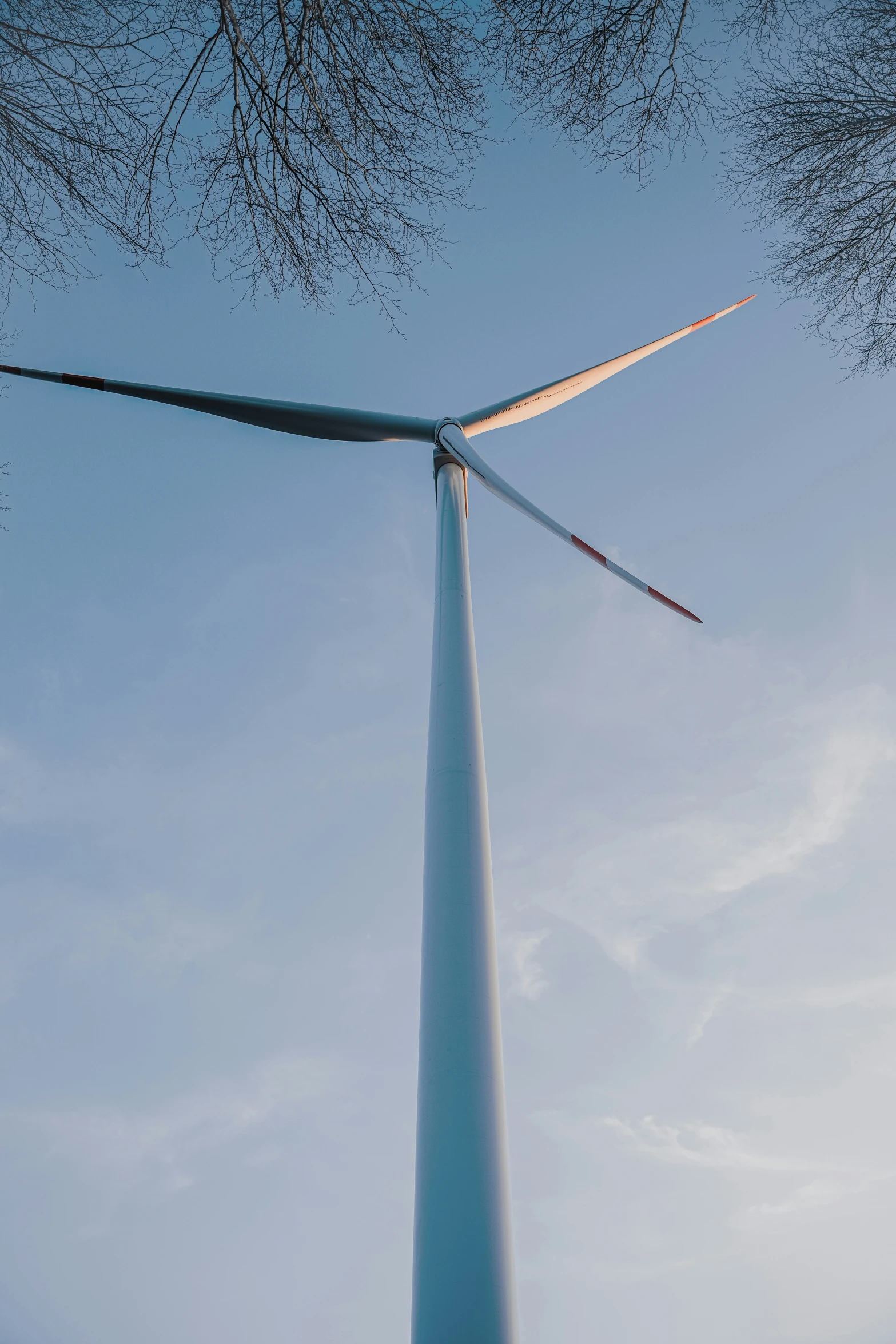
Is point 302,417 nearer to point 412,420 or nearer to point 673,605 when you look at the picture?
point 412,420

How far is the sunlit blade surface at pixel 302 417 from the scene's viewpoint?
14812mm

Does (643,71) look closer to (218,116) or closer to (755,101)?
(755,101)

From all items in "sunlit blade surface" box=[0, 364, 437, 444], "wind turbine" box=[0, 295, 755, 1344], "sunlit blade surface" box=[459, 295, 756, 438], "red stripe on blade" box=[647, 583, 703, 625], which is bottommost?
"wind turbine" box=[0, 295, 755, 1344]

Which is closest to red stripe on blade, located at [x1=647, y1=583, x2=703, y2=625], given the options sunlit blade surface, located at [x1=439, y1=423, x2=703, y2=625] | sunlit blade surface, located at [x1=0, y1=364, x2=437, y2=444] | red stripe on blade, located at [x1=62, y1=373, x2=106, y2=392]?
sunlit blade surface, located at [x1=439, y1=423, x2=703, y2=625]

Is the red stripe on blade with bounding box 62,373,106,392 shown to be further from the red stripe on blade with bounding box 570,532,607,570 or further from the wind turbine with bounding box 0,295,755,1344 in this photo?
the red stripe on blade with bounding box 570,532,607,570

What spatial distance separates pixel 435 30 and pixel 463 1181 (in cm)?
923

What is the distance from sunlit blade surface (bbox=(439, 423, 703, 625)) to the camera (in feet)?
42.7

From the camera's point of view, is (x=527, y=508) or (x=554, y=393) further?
(x=554, y=393)

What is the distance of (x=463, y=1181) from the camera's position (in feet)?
19.0

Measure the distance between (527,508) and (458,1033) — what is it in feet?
28.1

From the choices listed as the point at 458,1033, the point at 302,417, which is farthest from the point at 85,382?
the point at 458,1033

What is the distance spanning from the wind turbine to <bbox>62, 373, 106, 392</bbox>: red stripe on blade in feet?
3.79

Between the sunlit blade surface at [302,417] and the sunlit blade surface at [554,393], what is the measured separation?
108 centimetres

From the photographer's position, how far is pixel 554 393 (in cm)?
1716
